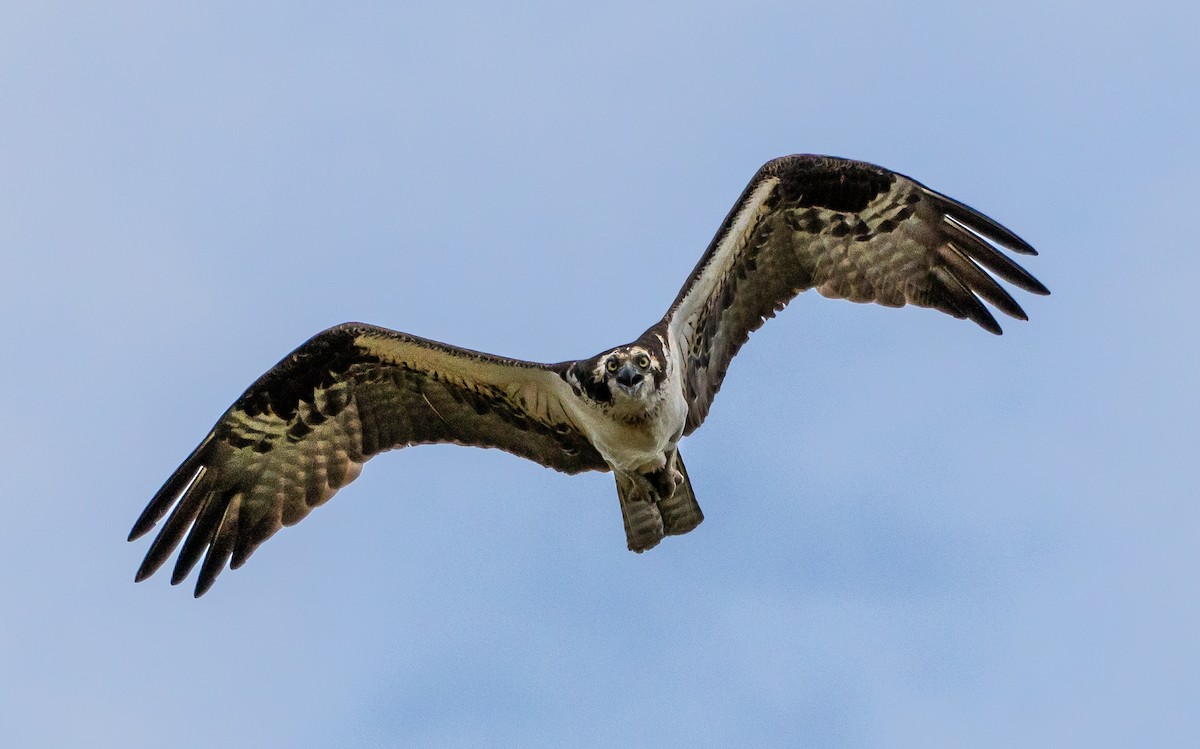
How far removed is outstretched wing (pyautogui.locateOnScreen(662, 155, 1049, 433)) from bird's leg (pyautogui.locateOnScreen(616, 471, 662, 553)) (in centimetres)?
66

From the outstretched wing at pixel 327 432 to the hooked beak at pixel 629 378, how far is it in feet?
3.80

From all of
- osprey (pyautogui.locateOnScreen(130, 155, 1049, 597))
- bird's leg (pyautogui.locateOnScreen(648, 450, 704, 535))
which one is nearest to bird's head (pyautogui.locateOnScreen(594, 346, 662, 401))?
osprey (pyautogui.locateOnScreen(130, 155, 1049, 597))

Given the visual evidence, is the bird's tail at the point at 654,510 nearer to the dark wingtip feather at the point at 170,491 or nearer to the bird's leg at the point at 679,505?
the bird's leg at the point at 679,505

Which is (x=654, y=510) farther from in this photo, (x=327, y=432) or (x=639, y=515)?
(x=327, y=432)

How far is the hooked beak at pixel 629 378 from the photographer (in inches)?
347

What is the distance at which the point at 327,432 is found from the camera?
419 inches

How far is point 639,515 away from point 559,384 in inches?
48.1

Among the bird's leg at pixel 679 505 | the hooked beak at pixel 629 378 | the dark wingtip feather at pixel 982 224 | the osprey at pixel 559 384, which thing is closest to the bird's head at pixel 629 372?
the hooked beak at pixel 629 378

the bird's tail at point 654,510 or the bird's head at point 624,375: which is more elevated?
the bird's head at point 624,375

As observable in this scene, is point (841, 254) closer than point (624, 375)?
No

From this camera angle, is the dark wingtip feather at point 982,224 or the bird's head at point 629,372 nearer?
the bird's head at point 629,372

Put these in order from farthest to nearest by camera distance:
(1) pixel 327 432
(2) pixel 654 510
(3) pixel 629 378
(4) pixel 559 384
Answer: (1) pixel 327 432 < (2) pixel 654 510 < (4) pixel 559 384 < (3) pixel 629 378

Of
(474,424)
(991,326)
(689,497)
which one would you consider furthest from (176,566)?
(991,326)

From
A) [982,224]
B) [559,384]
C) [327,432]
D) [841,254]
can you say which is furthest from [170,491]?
[982,224]
